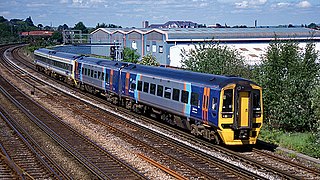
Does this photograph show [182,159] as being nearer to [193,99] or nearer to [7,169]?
[193,99]

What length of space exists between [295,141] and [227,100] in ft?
13.6

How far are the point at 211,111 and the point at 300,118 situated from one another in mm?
6524

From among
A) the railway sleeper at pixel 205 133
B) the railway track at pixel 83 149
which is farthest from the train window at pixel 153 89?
the railway track at pixel 83 149

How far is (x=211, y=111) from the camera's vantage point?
59.8 ft

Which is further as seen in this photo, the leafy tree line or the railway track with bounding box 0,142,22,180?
the leafy tree line

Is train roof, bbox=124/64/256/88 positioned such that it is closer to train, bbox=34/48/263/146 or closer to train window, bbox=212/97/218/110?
train, bbox=34/48/263/146

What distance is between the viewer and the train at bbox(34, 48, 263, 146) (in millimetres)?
17859

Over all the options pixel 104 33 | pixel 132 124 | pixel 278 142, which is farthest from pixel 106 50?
pixel 278 142

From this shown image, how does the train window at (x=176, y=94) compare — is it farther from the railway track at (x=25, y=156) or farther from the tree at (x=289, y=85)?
the railway track at (x=25, y=156)

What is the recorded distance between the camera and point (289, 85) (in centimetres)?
2320

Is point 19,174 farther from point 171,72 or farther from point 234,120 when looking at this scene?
point 171,72

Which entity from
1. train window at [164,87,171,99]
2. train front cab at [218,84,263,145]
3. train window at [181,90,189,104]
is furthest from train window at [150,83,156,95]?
train front cab at [218,84,263,145]

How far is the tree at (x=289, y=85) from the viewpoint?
2272cm

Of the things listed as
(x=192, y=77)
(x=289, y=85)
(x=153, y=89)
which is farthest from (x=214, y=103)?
(x=289, y=85)
